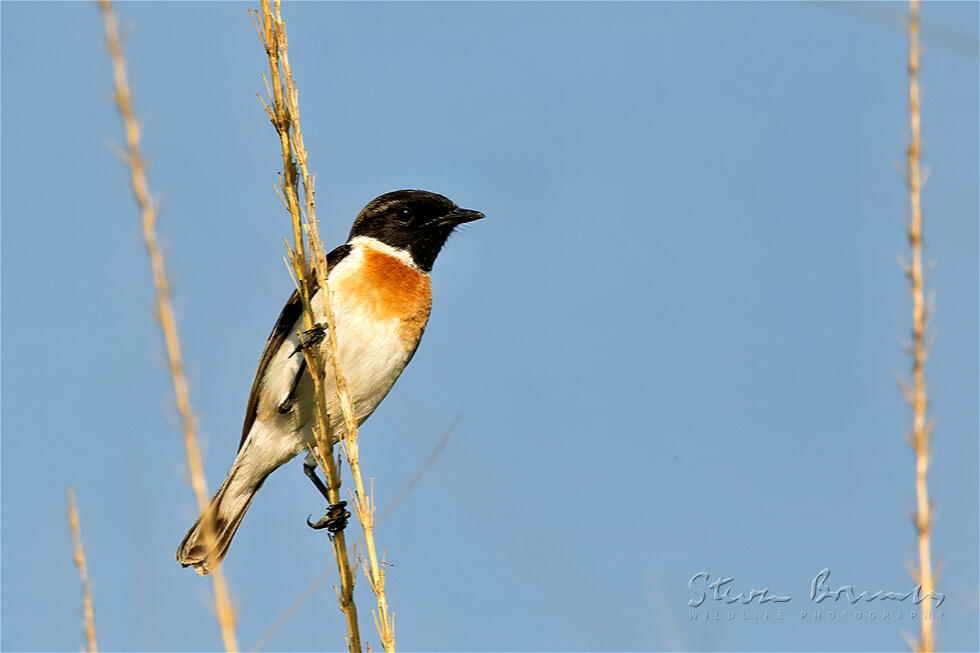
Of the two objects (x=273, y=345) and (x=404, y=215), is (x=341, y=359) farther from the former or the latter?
(x=404, y=215)

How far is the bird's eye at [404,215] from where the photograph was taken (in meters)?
7.24

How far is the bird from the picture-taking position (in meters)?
6.30

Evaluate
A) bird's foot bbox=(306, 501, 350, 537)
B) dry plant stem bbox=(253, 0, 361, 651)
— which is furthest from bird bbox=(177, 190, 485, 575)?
dry plant stem bbox=(253, 0, 361, 651)

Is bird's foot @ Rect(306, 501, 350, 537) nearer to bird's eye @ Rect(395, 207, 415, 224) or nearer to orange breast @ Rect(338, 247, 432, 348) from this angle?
orange breast @ Rect(338, 247, 432, 348)

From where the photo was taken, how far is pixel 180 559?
636 centimetres

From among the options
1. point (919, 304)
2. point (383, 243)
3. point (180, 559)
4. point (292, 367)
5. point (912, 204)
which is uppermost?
point (912, 204)

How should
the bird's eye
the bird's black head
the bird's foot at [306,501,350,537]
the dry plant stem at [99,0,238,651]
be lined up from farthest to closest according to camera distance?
the bird's eye
the bird's black head
the bird's foot at [306,501,350,537]
the dry plant stem at [99,0,238,651]

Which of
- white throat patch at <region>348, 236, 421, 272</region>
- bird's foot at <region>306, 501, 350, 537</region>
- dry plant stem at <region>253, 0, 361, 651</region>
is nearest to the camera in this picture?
dry plant stem at <region>253, 0, 361, 651</region>

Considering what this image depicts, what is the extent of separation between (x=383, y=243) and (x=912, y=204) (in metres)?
5.07

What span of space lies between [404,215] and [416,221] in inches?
4.3

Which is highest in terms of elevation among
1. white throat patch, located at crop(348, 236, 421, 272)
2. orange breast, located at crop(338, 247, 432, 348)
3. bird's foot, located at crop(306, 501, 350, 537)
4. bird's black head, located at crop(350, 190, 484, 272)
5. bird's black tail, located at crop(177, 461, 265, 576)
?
bird's black head, located at crop(350, 190, 484, 272)

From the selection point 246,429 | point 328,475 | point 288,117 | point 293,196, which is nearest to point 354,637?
A: point 328,475

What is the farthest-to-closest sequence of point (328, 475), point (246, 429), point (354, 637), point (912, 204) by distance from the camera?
point (246, 429)
point (328, 475)
point (354, 637)
point (912, 204)

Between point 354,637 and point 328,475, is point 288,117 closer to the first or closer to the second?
point 328,475
